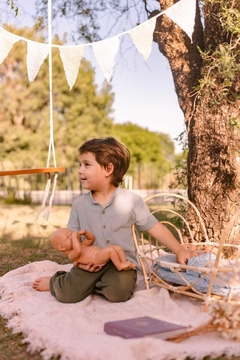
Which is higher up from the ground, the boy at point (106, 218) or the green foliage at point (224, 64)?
the green foliage at point (224, 64)

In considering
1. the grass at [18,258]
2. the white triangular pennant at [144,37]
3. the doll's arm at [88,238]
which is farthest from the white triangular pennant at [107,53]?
the grass at [18,258]

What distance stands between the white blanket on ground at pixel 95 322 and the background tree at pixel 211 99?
1.09 metres

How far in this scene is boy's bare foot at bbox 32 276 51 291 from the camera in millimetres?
2871

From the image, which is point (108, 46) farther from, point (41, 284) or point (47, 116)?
point (47, 116)

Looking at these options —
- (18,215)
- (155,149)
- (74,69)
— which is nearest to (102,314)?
(74,69)

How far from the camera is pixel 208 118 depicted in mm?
3748

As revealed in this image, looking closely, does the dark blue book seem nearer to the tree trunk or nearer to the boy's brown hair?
the boy's brown hair

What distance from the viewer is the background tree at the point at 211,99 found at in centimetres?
354

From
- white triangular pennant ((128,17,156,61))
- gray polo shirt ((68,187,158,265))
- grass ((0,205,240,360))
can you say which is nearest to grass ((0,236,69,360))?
grass ((0,205,240,360))

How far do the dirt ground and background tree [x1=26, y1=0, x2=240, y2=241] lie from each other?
1.94 metres

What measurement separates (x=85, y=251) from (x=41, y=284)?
1.34 feet

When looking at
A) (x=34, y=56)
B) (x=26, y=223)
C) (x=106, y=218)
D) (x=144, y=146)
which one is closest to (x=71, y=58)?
(x=34, y=56)

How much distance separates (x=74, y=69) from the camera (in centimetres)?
349

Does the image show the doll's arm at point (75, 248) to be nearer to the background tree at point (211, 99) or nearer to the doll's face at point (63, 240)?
the doll's face at point (63, 240)
